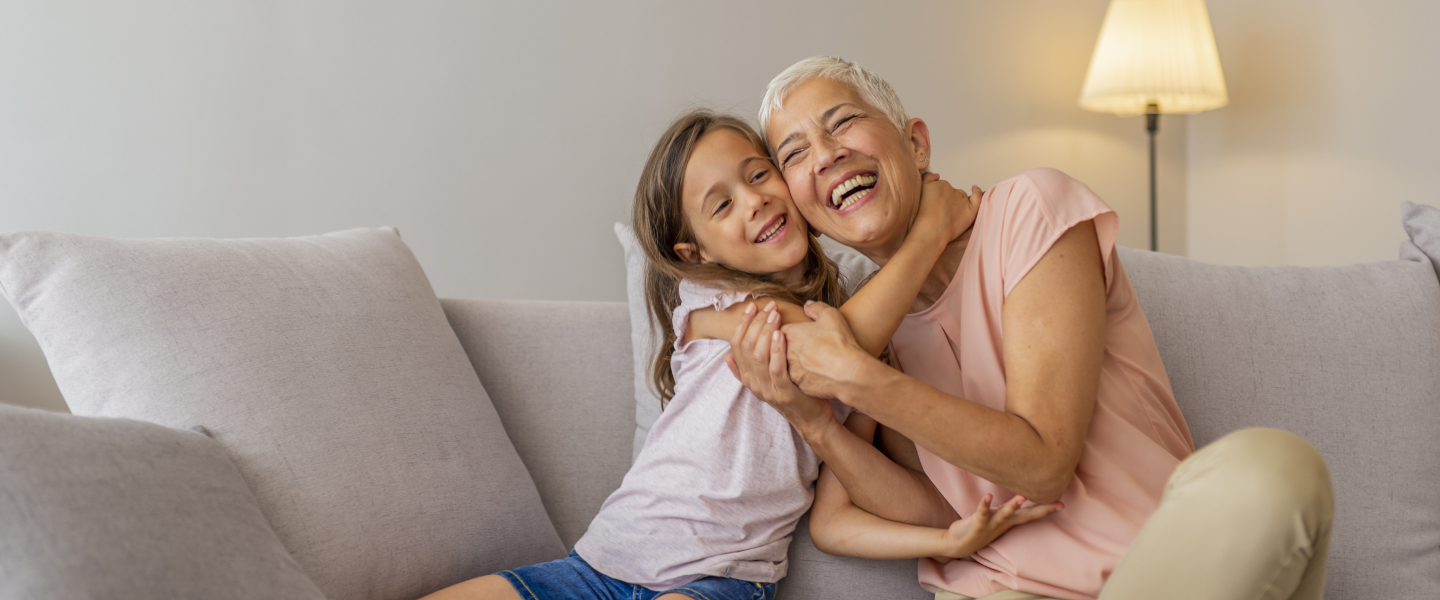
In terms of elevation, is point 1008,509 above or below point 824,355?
below

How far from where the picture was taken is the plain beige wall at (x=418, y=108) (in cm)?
177

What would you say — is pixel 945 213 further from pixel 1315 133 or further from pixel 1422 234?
pixel 1315 133

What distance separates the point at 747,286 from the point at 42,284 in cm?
88

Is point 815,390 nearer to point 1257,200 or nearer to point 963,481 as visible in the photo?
point 963,481

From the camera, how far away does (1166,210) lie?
2984 millimetres

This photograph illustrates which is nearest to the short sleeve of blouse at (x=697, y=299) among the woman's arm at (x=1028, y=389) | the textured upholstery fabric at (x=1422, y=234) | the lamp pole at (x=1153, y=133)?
the woman's arm at (x=1028, y=389)

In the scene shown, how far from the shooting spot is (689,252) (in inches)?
53.3

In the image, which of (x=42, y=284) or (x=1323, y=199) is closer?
(x=42, y=284)

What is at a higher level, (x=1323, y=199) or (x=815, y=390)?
(x=815, y=390)

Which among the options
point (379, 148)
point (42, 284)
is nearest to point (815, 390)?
point (42, 284)

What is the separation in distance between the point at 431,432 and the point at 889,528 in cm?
63

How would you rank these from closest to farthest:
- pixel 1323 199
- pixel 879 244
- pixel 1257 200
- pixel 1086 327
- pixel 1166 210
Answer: pixel 1086 327 < pixel 879 244 < pixel 1323 199 < pixel 1257 200 < pixel 1166 210

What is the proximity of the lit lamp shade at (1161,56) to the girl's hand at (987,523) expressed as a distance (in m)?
1.99

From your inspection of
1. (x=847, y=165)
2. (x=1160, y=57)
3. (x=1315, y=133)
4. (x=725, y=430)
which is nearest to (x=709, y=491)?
(x=725, y=430)
